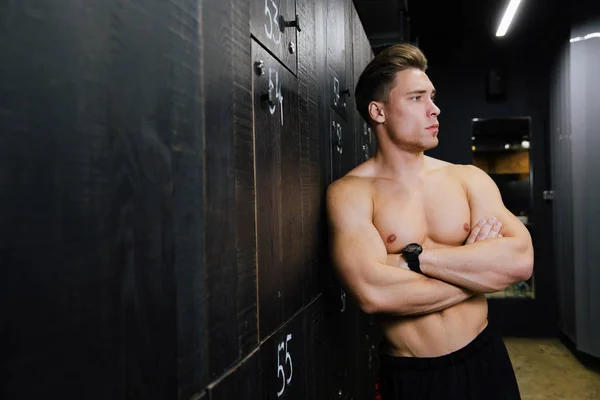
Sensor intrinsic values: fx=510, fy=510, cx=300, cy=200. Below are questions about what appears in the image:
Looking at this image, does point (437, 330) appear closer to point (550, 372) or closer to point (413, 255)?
point (413, 255)

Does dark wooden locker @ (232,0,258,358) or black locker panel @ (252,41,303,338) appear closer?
dark wooden locker @ (232,0,258,358)

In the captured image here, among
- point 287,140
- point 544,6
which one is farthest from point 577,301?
point 287,140

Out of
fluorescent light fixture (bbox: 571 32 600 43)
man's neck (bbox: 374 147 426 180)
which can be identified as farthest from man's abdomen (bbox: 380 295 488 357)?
fluorescent light fixture (bbox: 571 32 600 43)

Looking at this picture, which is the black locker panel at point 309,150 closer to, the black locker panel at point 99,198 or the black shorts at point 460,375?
the black shorts at point 460,375

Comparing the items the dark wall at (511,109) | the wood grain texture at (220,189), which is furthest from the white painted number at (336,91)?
the dark wall at (511,109)

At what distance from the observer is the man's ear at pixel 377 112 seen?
1.99 metres

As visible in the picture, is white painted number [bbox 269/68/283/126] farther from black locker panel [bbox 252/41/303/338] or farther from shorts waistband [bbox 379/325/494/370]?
shorts waistband [bbox 379/325/494/370]

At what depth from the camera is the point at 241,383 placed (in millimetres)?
1004

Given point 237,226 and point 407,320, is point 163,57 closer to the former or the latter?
point 237,226

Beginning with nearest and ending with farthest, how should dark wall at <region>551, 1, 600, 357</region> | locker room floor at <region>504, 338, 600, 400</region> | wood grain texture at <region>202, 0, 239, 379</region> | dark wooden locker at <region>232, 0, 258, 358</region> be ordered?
1. wood grain texture at <region>202, 0, 239, 379</region>
2. dark wooden locker at <region>232, 0, 258, 358</region>
3. locker room floor at <region>504, 338, 600, 400</region>
4. dark wall at <region>551, 1, 600, 357</region>

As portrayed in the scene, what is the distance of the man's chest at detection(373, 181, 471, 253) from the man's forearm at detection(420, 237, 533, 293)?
5.6 inches

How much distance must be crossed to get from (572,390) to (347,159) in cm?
295

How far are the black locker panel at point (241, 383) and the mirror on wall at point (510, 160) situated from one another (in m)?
4.72

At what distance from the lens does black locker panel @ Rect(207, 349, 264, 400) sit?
2.94 feet
